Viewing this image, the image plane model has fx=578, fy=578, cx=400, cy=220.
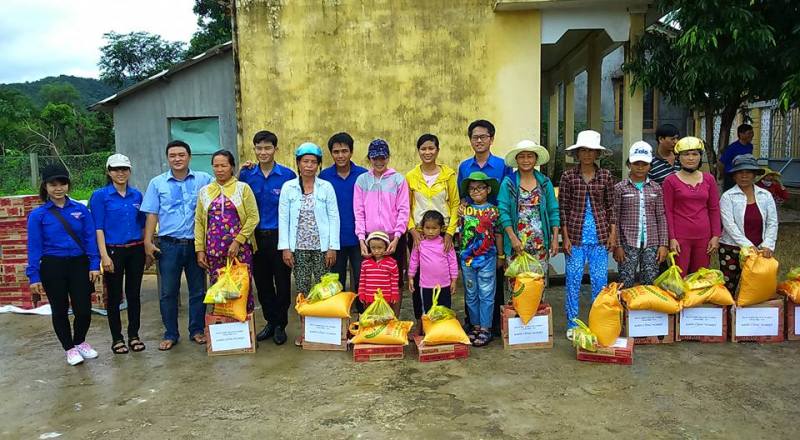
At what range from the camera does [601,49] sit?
9.55 m

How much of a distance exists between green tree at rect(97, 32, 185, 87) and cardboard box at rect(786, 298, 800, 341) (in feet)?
113

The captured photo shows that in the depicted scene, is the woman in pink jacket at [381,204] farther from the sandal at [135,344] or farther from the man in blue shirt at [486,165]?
the sandal at [135,344]

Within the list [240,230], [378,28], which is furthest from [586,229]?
[378,28]

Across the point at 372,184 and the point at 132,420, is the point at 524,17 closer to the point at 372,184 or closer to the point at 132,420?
the point at 372,184

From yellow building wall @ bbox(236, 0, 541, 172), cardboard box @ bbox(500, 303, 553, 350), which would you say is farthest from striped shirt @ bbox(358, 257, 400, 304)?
yellow building wall @ bbox(236, 0, 541, 172)

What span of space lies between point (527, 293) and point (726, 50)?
349 centimetres

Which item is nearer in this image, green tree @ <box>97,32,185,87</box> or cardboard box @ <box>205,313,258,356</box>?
cardboard box @ <box>205,313,258,356</box>

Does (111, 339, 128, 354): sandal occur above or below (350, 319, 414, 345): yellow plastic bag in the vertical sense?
below

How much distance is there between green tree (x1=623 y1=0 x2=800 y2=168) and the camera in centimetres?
551

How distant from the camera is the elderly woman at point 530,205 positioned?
4.59 metres

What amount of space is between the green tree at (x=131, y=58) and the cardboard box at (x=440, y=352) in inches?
1318

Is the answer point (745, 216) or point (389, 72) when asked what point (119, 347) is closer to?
point (389, 72)

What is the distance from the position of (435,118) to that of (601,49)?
4067 mm

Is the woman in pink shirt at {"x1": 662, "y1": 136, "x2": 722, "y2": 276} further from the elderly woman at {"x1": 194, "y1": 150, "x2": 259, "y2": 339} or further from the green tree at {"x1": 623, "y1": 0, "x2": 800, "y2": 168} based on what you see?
the elderly woman at {"x1": 194, "y1": 150, "x2": 259, "y2": 339}
